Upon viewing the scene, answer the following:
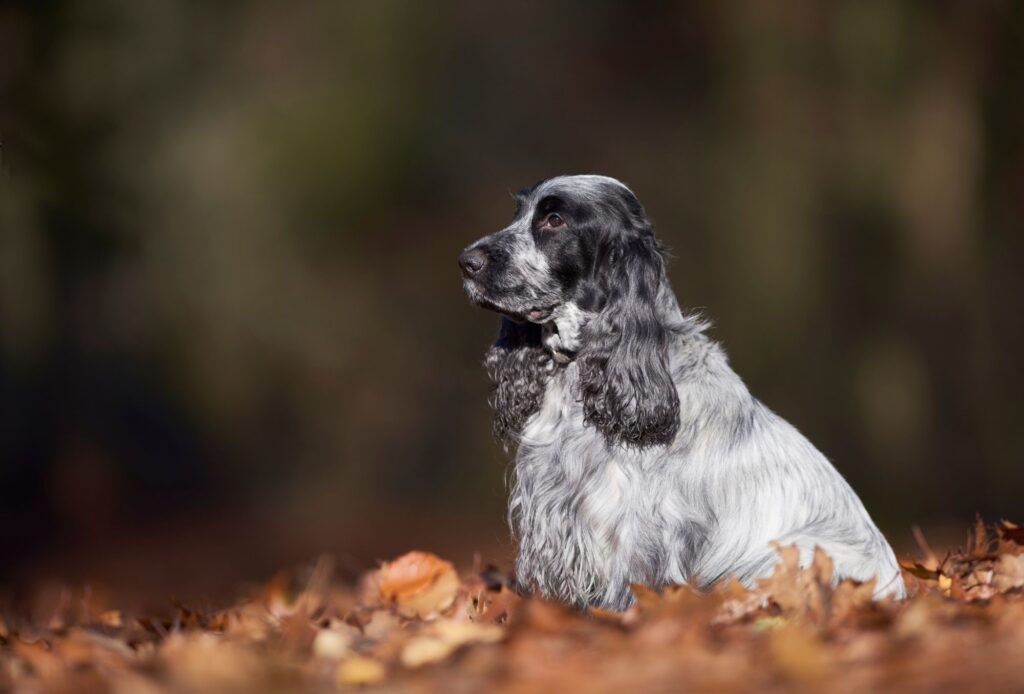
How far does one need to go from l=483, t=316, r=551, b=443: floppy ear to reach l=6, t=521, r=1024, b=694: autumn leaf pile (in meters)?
0.94

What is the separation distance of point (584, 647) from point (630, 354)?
1737 millimetres

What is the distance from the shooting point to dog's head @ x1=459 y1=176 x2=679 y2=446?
458 centimetres

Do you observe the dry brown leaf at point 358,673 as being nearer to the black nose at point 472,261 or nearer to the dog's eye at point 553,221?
the black nose at point 472,261

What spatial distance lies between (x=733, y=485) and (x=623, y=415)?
49cm

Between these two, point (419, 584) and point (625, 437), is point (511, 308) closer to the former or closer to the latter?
point (625, 437)

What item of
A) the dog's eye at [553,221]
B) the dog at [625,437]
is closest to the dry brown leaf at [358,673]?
the dog at [625,437]

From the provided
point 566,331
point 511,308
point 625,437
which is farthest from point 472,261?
point 625,437

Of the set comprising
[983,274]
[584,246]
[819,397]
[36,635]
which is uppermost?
[983,274]

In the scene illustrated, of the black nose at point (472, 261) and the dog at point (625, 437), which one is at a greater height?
the black nose at point (472, 261)

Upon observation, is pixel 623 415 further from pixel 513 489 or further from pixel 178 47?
pixel 178 47

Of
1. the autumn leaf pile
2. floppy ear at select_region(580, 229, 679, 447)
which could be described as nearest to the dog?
floppy ear at select_region(580, 229, 679, 447)

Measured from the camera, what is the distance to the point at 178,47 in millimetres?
9297

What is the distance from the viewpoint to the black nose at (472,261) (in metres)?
4.73

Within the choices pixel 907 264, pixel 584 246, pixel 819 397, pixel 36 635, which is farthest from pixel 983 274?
pixel 36 635
